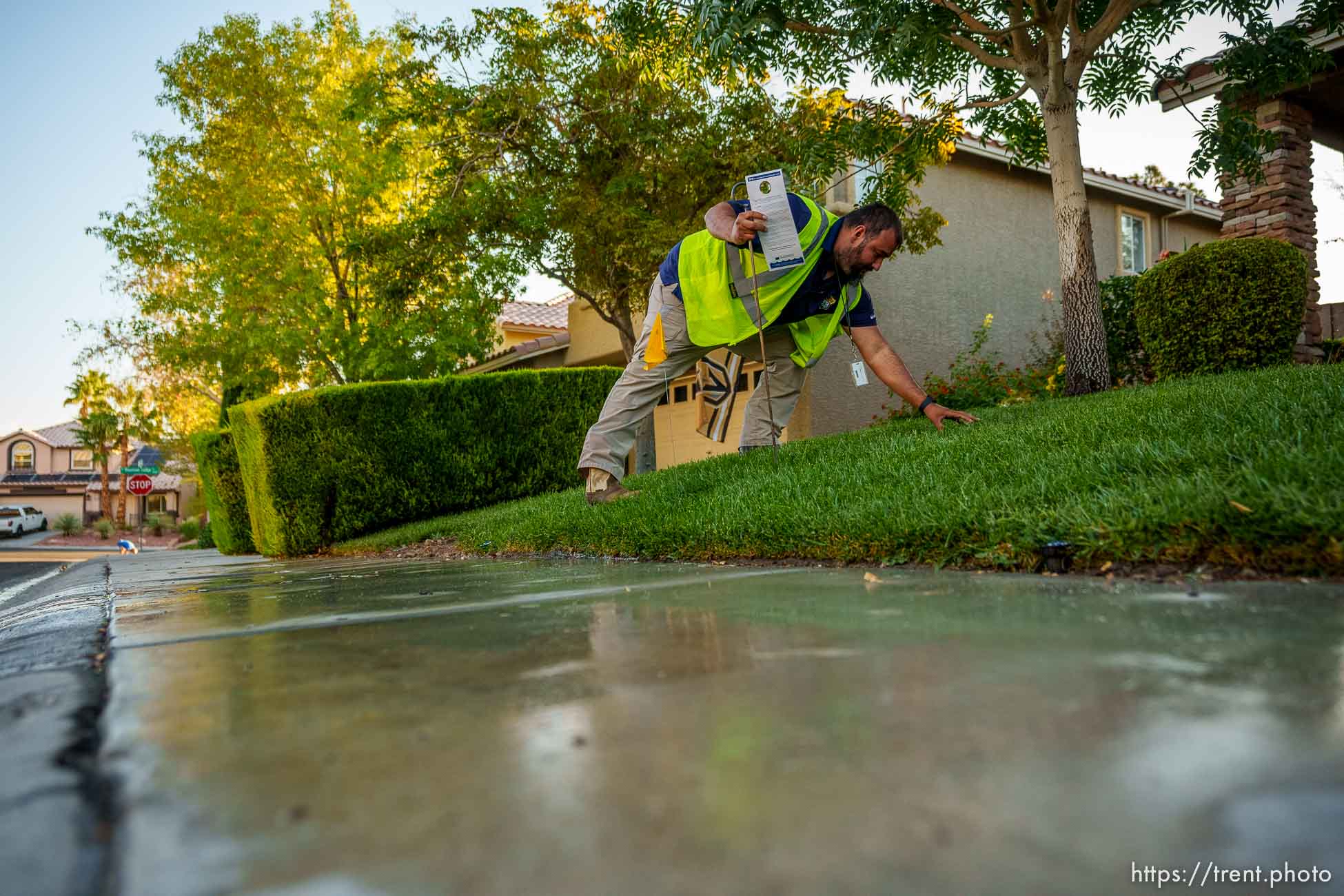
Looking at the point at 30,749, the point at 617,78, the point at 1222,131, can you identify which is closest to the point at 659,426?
the point at 617,78

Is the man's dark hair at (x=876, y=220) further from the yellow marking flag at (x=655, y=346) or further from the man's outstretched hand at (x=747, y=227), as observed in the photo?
the yellow marking flag at (x=655, y=346)

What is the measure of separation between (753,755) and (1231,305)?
8.42m

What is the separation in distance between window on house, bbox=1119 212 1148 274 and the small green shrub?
8.24 metres

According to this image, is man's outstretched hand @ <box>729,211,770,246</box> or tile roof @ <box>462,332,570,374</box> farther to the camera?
tile roof @ <box>462,332,570,374</box>

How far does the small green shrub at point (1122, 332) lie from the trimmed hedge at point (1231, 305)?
2.35 metres

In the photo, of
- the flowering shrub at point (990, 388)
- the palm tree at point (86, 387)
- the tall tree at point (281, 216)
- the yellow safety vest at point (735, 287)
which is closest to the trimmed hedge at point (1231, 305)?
the flowering shrub at point (990, 388)

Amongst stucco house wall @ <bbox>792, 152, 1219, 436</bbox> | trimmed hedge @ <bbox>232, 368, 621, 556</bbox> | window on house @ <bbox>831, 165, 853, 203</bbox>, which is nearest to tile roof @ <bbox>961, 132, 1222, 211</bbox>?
stucco house wall @ <bbox>792, 152, 1219, 436</bbox>

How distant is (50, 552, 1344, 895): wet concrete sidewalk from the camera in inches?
27.8

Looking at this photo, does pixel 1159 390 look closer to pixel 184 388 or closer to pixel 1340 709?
pixel 1340 709

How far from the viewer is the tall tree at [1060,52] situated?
721 centimetres

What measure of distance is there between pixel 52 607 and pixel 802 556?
2.66m

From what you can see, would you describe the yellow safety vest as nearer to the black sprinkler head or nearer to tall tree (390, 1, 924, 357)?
the black sprinkler head

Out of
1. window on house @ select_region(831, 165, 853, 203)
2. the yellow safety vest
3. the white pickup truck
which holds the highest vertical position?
window on house @ select_region(831, 165, 853, 203)

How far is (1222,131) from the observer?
314 inches
